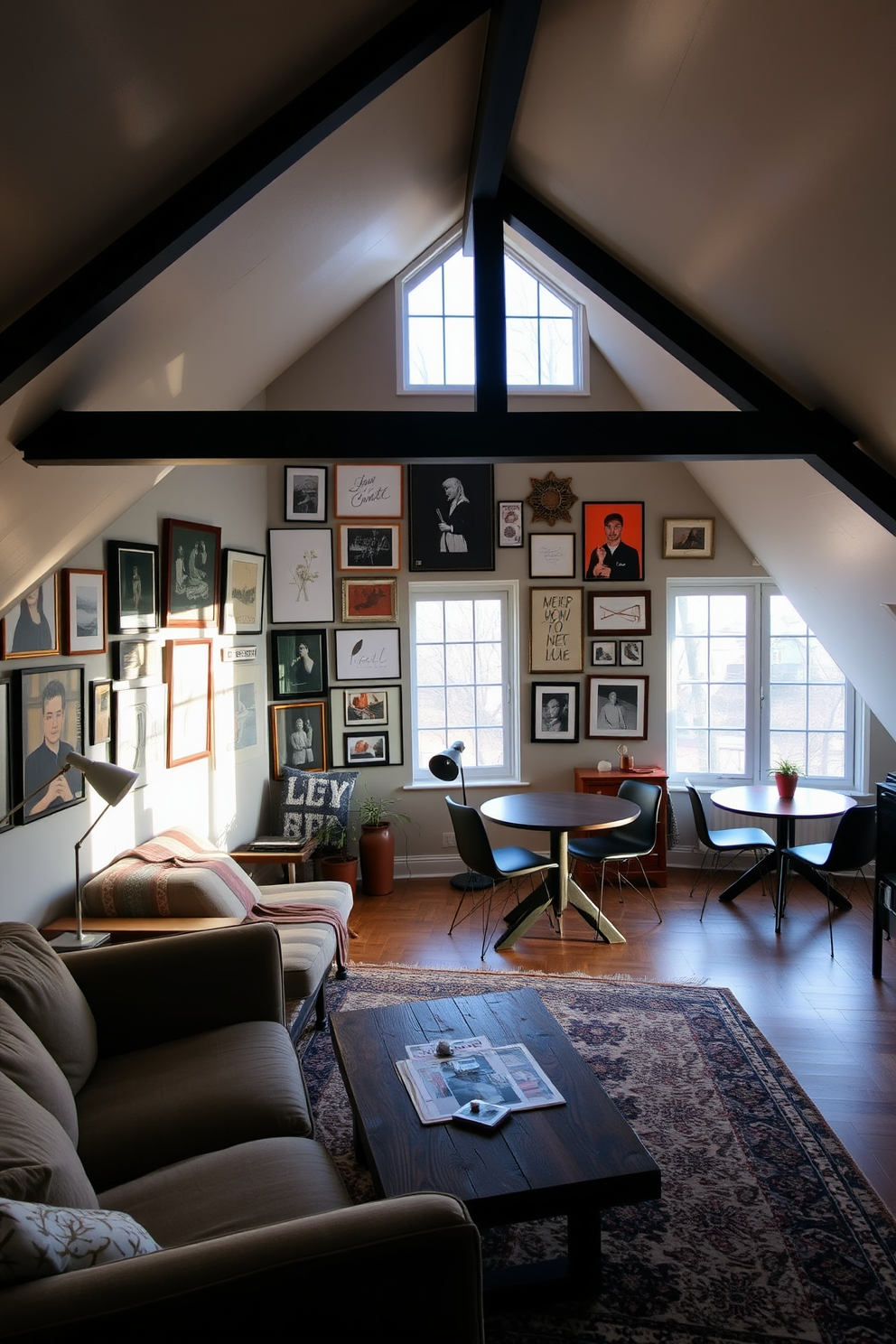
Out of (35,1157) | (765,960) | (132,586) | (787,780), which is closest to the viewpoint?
(35,1157)

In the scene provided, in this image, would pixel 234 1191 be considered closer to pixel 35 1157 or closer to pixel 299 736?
pixel 35 1157

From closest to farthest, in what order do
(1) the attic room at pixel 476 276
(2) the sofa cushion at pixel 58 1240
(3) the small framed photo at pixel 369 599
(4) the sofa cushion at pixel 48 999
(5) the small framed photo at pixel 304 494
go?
(2) the sofa cushion at pixel 58 1240, (1) the attic room at pixel 476 276, (4) the sofa cushion at pixel 48 999, (5) the small framed photo at pixel 304 494, (3) the small framed photo at pixel 369 599

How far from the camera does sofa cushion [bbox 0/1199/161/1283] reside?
1.61m

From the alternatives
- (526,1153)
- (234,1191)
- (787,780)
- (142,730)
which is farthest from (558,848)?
(234,1191)

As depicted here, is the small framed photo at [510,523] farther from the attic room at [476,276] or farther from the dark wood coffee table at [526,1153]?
the dark wood coffee table at [526,1153]

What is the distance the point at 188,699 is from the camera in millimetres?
5301

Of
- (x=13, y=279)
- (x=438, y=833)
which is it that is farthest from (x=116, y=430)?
(x=438, y=833)

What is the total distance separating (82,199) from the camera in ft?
7.64

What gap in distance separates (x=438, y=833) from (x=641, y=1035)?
9.36 feet

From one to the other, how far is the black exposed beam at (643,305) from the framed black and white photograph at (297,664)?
3.25 meters

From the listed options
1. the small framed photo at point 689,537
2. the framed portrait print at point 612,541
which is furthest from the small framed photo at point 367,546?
the small framed photo at point 689,537

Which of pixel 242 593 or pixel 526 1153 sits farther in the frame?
pixel 242 593

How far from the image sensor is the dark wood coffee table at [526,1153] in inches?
93.0

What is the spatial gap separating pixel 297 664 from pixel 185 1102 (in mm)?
4099
